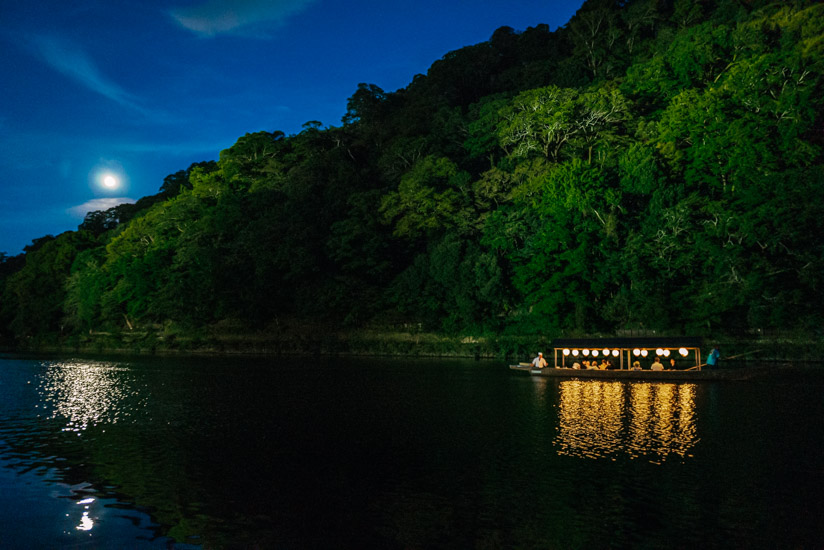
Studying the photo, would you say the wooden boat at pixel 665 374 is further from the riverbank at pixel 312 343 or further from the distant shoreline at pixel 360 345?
the riverbank at pixel 312 343

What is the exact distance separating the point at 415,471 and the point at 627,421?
315 inches

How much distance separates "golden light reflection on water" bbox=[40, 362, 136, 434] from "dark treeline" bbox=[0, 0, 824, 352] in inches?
891

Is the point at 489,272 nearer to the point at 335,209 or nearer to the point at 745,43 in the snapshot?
the point at 335,209

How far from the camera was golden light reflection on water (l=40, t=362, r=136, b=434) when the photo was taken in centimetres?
1823

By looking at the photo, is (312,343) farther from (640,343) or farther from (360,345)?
(640,343)

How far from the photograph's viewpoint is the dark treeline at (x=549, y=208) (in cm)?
3891

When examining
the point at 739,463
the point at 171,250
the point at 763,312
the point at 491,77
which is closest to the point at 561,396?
the point at 739,463

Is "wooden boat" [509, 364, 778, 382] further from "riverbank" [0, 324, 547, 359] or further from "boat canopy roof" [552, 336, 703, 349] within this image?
"riverbank" [0, 324, 547, 359]

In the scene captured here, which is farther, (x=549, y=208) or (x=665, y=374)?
(x=549, y=208)

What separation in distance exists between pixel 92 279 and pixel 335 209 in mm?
33145

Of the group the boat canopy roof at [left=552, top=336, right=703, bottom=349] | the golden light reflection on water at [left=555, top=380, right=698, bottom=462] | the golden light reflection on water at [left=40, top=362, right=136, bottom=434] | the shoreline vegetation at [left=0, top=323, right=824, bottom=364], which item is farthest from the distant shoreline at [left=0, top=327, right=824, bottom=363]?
the golden light reflection on water at [left=40, top=362, right=136, bottom=434]

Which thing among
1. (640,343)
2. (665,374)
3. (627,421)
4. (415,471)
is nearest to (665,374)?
(665,374)

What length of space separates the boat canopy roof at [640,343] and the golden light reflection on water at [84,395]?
21.3m

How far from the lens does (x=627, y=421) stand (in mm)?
16953
